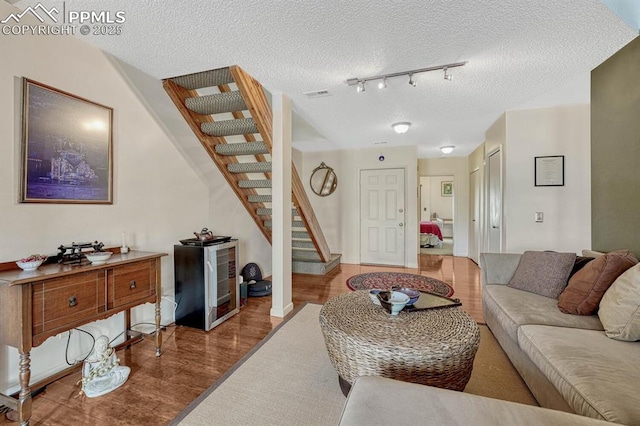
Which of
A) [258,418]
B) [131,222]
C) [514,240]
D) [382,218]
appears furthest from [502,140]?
[131,222]

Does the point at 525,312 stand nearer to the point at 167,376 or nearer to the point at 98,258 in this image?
the point at 167,376

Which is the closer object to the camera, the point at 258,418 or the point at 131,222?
the point at 258,418

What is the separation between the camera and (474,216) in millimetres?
5309

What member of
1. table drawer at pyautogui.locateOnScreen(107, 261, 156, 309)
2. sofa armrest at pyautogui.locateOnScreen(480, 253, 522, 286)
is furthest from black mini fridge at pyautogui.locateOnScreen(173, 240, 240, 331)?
sofa armrest at pyautogui.locateOnScreen(480, 253, 522, 286)

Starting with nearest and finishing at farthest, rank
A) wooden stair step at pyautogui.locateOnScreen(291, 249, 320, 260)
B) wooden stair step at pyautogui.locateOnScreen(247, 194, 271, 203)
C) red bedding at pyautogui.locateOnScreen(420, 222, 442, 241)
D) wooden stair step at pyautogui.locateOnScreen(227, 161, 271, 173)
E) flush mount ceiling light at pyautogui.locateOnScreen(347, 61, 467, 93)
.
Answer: flush mount ceiling light at pyautogui.locateOnScreen(347, 61, 467, 93), wooden stair step at pyautogui.locateOnScreen(227, 161, 271, 173), wooden stair step at pyautogui.locateOnScreen(247, 194, 271, 203), wooden stair step at pyautogui.locateOnScreen(291, 249, 320, 260), red bedding at pyautogui.locateOnScreen(420, 222, 442, 241)

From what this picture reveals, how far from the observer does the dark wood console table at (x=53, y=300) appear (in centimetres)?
133

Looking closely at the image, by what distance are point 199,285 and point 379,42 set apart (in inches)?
103

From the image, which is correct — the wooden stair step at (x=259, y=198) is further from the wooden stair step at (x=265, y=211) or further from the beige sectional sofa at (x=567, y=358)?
the beige sectional sofa at (x=567, y=358)

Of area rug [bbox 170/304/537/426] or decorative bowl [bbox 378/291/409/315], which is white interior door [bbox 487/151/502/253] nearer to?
area rug [bbox 170/304/537/426]

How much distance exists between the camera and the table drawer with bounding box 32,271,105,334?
139cm

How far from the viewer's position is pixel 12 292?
1.33 meters

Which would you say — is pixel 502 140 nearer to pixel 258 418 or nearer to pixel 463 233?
pixel 463 233

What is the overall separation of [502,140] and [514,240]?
1314 mm

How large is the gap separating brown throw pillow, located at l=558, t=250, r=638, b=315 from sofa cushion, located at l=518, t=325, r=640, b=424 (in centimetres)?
25
